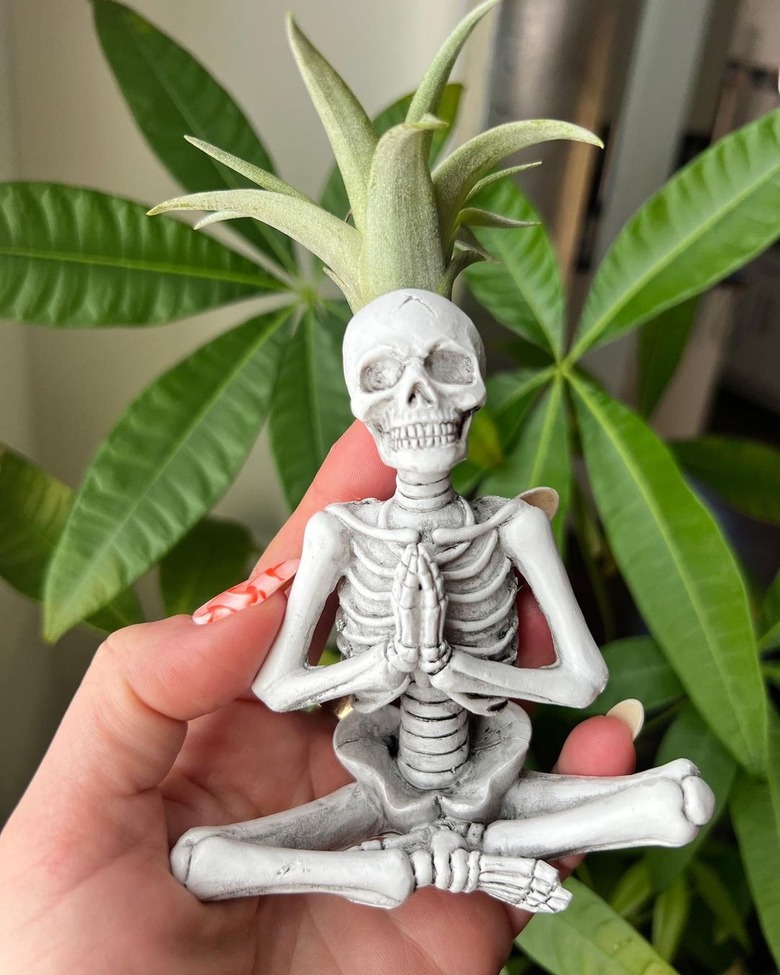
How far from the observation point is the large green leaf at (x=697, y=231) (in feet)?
2.63

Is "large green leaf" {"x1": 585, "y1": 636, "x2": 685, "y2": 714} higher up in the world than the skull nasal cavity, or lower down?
lower down

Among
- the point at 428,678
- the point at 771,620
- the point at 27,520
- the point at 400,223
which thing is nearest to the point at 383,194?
the point at 400,223

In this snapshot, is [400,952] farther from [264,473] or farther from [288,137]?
[288,137]

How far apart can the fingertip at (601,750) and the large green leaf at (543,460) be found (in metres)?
0.20

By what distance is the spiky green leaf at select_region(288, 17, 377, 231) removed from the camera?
1.94 ft

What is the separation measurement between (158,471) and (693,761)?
25.5 inches

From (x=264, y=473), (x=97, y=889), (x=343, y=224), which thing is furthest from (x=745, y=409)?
(x=97, y=889)

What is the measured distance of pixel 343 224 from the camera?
1.98 feet

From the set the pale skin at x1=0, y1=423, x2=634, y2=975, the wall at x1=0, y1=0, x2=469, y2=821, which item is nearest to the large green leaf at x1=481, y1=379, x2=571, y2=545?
the pale skin at x1=0, y1=423, x2=634, y2=975

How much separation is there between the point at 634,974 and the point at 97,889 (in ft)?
1.67

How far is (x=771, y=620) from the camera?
93cm

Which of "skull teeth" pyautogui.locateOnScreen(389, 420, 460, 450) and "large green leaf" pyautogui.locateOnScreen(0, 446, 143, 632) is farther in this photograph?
"large green leaf" pyautogui.locateOnScreen(0, 446, 143, 632)

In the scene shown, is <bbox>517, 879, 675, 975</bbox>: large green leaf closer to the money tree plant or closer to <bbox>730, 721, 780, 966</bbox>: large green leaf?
the money tree plant

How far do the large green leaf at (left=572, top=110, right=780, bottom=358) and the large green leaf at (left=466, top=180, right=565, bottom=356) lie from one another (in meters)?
0.05
